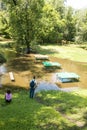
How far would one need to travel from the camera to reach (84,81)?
29281 millimetres

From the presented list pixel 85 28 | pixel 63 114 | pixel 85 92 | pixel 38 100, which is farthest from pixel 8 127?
pixel 85 28

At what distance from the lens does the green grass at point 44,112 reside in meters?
15.0

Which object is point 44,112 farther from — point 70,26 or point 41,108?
point 70,26

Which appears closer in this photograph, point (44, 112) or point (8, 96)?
point (44, 112)

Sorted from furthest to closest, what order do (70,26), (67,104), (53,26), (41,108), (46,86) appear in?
(70,26) < (53,26) < (46,86) < (67,104) < (41,108)

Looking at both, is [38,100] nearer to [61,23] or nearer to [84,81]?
[84,81]

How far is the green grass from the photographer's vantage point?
14953mm

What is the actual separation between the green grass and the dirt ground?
16.2ft

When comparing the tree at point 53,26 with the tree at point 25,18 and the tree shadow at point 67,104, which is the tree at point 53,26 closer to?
the tree at point 25,18

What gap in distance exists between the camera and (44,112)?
1695 centimetres

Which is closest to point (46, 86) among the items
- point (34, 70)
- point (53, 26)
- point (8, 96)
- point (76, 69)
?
point (34, 70)

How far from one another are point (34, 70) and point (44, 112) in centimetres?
1632

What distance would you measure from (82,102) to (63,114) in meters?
3.05

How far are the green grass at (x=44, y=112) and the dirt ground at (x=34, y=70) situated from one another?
4942mm
